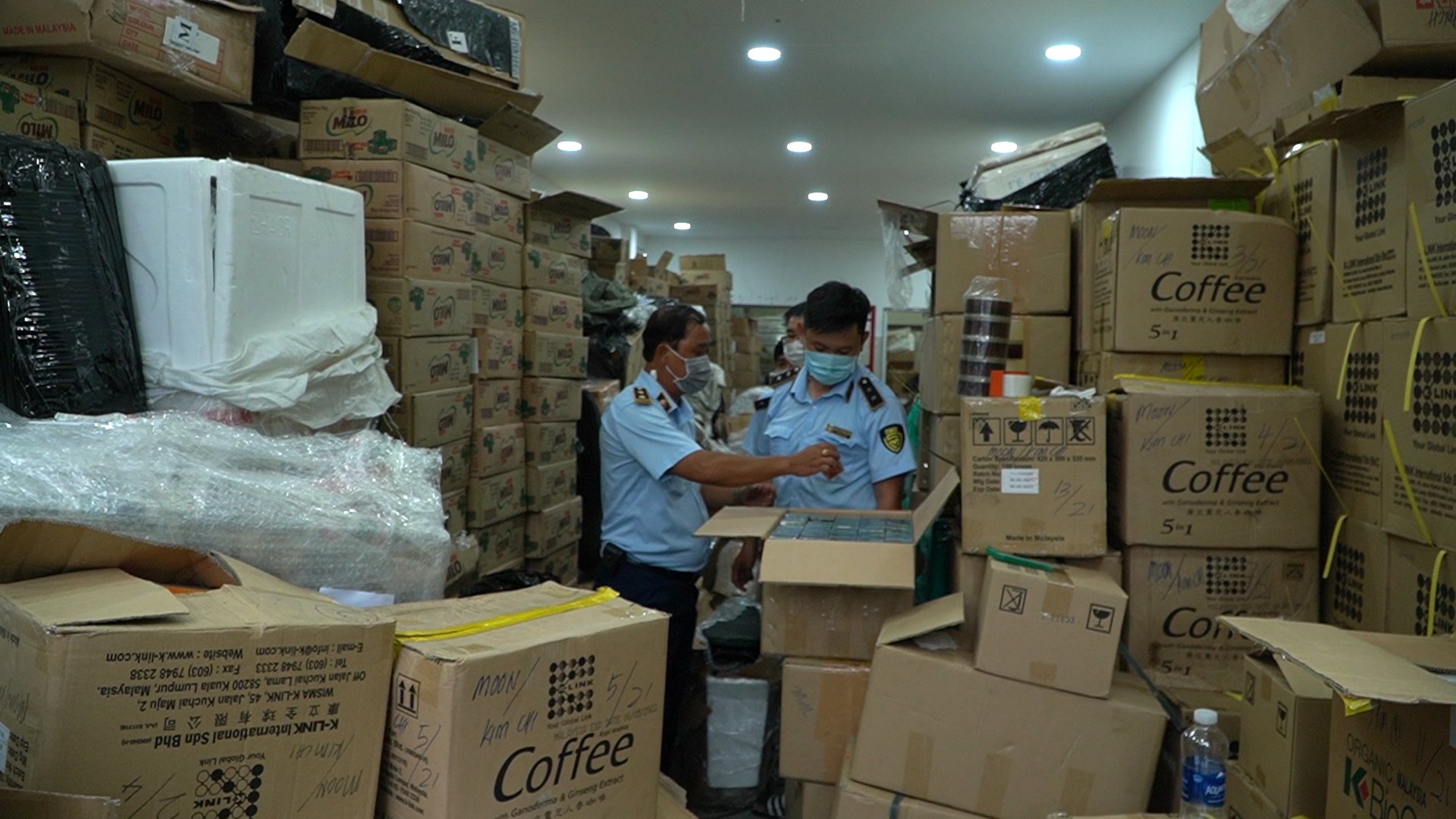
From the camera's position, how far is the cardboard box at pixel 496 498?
3471mm

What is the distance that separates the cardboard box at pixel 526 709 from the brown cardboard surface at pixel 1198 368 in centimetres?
127

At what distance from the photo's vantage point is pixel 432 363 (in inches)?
116

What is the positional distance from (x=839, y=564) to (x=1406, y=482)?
0.99 m

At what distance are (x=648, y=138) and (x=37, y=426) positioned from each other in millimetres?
5694

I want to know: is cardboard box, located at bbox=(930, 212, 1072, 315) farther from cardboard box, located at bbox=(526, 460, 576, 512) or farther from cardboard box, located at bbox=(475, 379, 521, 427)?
cardboard box, located at bbox=(526, 460, 576, 512)

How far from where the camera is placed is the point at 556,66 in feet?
17.1

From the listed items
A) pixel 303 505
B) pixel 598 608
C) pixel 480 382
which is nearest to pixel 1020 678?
pixel 598 608

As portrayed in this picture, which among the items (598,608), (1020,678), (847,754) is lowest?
(847,754)

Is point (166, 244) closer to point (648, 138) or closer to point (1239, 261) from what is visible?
point (1239, 261)

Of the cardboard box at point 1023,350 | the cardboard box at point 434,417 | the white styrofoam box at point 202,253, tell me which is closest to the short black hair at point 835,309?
the cardboard box at point 1023,350

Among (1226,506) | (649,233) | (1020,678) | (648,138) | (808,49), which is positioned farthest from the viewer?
(649,233)

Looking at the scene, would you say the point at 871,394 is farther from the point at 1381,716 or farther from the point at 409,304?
the point at 1381,716

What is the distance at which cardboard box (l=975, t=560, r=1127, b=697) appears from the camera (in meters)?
1.85

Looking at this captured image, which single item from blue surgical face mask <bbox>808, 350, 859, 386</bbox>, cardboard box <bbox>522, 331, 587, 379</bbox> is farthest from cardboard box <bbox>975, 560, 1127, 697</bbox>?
cardboard box <bbox>522, 331, 587, 379</bbox>
